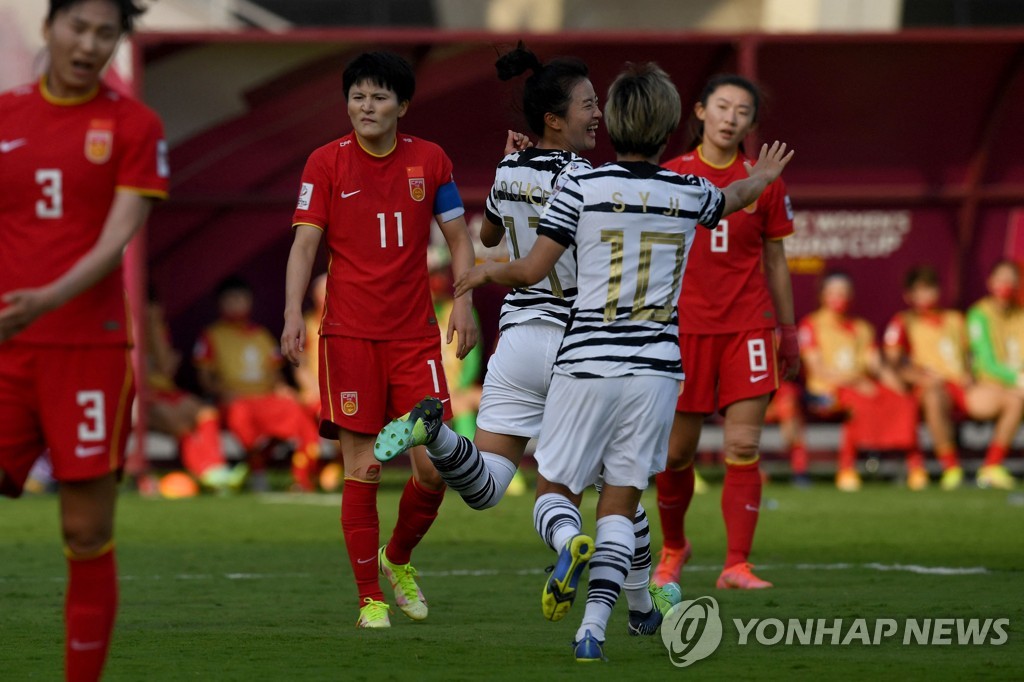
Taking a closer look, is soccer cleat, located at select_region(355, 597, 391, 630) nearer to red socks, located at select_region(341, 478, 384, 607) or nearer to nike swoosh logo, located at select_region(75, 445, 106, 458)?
red socks, located at select_region(341, 478, 384, 607)

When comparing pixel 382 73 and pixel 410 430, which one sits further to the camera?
pixel 382 73

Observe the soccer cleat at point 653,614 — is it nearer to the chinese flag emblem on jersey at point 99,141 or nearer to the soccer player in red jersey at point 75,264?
the soccer player in red jersey at point 75,264

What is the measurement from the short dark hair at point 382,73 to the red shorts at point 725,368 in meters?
2.18

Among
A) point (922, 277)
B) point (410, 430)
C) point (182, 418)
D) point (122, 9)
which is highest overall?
point (122, 9)

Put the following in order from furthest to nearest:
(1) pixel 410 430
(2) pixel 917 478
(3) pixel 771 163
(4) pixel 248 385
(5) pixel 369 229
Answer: (2) pixel 917 478
(4) pixel 248 385
(5) pixel 369 229
(3) pixel 771 163
(1) pixel 410 430

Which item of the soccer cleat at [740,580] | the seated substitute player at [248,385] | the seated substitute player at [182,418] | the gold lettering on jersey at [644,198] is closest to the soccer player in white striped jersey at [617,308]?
the gold lettering on jersey at [644,198]

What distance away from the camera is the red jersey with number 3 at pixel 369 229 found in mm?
6883

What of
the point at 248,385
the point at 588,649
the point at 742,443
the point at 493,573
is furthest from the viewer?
the point at 248,385

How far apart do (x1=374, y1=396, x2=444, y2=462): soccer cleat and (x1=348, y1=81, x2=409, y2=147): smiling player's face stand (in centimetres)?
126

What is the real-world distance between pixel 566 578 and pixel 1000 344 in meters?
11.8

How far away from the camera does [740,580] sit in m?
7.91

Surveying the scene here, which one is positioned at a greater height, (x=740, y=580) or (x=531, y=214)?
(x=531, y=214)

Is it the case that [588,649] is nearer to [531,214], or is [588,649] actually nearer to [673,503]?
[531,214]

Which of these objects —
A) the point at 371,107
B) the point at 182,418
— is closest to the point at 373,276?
the point at 371,107
